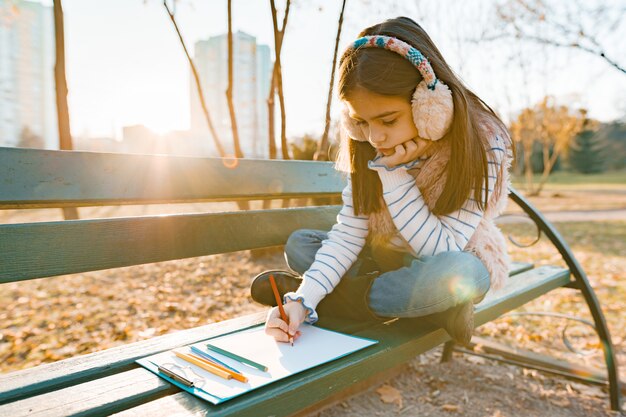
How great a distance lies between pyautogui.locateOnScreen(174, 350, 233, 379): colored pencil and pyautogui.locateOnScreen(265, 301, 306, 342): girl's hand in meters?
0.25

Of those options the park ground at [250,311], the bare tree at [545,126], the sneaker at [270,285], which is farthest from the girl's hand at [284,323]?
the bare tree at [545,126]

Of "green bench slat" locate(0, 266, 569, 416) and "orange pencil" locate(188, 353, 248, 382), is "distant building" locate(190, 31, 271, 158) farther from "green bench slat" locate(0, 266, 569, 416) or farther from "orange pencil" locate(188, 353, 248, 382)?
"orange pencil" locate(188, 353, 248, 382)

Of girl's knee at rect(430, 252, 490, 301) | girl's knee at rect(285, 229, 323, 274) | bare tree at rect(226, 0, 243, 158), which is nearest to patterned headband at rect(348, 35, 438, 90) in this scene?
girl's knee at rect(430, 252, 490, 301)

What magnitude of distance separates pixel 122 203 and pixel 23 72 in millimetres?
7054

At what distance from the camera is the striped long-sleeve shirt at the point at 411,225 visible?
60.4 inches

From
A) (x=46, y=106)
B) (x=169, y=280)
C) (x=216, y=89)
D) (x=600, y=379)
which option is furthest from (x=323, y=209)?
(x=46, y=106)

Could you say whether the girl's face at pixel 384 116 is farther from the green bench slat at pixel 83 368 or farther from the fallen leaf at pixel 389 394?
the fallen leaf at pixel 389 394

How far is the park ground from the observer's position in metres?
2.48

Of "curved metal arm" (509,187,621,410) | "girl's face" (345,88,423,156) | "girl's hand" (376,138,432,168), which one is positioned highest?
"girl's face" (345,88,423,156)

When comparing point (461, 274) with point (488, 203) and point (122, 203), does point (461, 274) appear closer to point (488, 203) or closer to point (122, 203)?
point (488, 203)

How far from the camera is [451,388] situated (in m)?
2.61

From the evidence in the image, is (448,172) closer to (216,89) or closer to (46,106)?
(216,89)

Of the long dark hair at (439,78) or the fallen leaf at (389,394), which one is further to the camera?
the fallen leaf at (389,394)

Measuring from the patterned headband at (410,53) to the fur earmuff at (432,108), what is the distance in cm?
2
